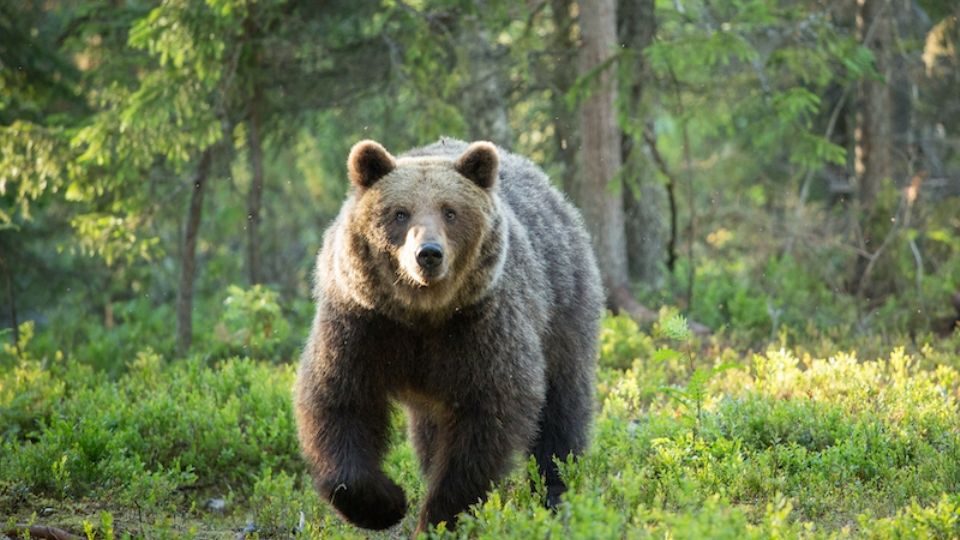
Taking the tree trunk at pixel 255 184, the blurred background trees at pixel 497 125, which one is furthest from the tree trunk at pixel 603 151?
the tree trunk at pixel 255 184

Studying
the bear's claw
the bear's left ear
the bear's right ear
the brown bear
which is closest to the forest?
the bear's claw

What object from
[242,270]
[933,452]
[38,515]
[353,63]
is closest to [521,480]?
[933,452]

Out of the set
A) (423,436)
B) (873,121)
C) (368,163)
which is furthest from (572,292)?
(873,121)

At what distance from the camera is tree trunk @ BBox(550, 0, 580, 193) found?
14.2 meters

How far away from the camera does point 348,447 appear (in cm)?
612

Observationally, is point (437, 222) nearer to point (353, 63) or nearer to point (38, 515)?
point (38, 515)

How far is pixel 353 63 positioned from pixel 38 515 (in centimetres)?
776

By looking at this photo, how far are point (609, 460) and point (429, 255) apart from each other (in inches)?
99.1

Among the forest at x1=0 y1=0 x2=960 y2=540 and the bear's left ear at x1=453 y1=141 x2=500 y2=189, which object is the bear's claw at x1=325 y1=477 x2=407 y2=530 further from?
the bear's left ear at x1=453 y1=141 x2=500 y2=189

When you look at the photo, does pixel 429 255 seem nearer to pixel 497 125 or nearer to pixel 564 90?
pixel 497 125

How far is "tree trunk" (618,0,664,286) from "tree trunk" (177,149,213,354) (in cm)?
462

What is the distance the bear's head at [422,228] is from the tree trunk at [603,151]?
5.75 meters

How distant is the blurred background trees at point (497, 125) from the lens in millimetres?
11469

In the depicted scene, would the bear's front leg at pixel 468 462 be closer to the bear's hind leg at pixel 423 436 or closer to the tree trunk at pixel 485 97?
the bear's hind leg at pixel 423 436
